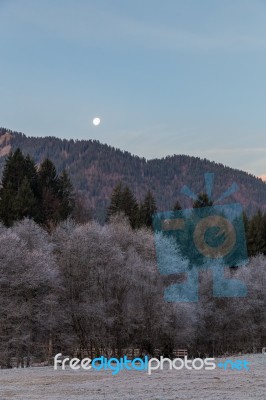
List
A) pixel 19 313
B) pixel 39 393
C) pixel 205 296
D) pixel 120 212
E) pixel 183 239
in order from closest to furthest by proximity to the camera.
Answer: pixel 39 393 → pixel 19 313 → pixel 205 296 → pixel 183 239 → pixel 120 212

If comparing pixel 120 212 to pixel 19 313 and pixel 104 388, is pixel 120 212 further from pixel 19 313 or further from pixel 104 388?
pixel 104 388

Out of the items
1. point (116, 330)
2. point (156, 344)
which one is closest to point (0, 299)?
point (116, 330)

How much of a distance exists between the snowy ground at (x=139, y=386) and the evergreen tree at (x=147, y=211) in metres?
60.5

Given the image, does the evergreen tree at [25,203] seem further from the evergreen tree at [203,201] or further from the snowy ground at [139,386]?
the snowy ground at [139,386]

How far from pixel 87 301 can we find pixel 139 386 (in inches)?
1308

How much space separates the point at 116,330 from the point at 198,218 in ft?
126

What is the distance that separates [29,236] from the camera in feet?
196

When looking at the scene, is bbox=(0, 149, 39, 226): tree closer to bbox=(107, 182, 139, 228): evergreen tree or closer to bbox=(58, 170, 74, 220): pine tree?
bbox=(58, 170, 74, 220): pine tree

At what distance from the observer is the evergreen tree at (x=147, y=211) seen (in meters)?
90.8

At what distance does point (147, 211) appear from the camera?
9344cm

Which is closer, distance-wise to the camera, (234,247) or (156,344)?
(156,344)
